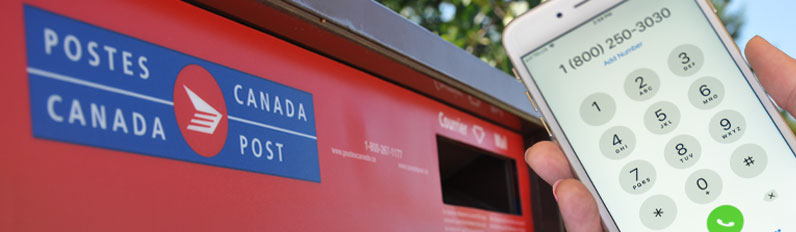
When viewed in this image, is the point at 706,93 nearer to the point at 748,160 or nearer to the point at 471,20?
the point at 748,160

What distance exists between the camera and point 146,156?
52 centimetres

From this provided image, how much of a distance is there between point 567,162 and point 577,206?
0.07m

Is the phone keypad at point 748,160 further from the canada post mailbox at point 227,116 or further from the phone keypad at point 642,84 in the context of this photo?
the canada post mailbox at point 227,116

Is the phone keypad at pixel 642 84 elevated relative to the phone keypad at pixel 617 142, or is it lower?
elevated

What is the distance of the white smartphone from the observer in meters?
0.70

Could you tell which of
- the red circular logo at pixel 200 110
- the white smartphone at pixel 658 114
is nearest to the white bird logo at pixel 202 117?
the red circular logo at pixel 200 110

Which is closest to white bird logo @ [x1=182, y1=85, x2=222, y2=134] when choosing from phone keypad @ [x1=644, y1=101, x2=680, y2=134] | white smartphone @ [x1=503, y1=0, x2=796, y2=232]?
white smartphone @ [x1=503, y1=0, x2=796, y2=232]

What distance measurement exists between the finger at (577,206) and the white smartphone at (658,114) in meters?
0.02

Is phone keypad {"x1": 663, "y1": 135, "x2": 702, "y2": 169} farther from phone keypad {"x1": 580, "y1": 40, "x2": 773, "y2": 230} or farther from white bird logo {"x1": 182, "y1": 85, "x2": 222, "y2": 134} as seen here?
white bird logo {"x1": 182, "y1": 85, "x2": 222, "y2": 134}

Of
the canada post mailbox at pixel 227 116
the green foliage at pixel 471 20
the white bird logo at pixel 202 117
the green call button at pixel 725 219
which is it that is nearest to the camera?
the canada post mailbox at pixel 227 116

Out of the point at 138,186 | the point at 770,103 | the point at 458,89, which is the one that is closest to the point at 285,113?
the point at 138,186

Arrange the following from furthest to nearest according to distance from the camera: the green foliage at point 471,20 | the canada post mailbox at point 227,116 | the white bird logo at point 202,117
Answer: the green foliage at point 471,20 → the white bird logo at point 202,117 → the canada post mailbox at point 227,116

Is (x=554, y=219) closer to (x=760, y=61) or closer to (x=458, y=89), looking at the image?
(x=458, y=89)

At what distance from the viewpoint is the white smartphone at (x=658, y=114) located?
0.70 m
